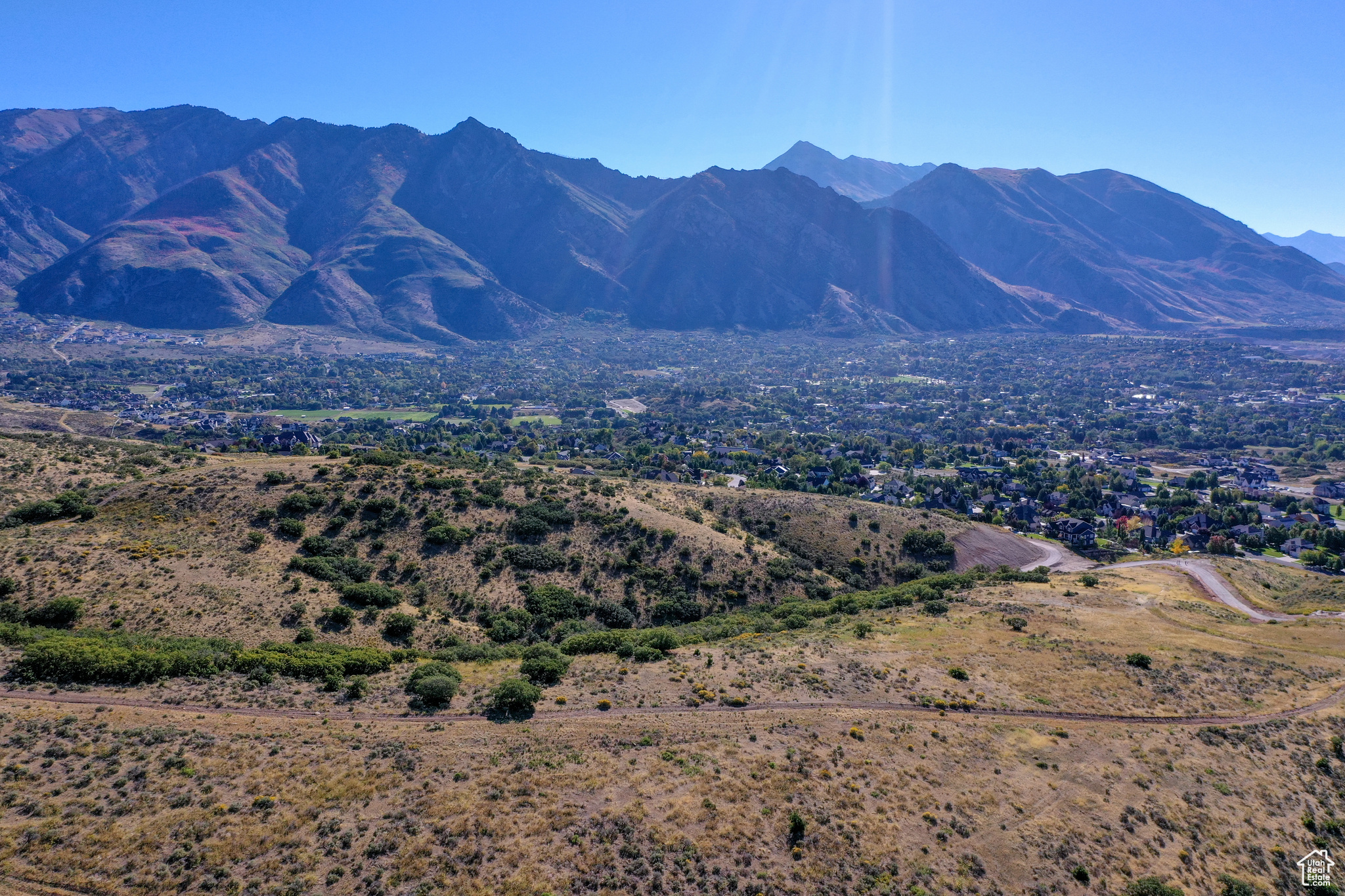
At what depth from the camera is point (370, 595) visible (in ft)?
144

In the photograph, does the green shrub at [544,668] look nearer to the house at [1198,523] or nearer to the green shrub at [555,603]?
the green shrub at [555,603]

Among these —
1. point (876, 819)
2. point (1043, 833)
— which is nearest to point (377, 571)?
point (876, 819)

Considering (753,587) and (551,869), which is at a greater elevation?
(551,869)

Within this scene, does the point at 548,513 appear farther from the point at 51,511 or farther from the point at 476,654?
the point at 51,511

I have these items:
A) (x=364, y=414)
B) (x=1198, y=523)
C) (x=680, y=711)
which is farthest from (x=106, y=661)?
(x=364, y=414)

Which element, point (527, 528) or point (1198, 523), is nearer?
point (527, 528)

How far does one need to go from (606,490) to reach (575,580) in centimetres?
1796

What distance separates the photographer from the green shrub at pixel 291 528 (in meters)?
51.0

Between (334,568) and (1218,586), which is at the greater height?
(334,568)

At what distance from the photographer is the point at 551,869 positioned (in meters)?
19.5

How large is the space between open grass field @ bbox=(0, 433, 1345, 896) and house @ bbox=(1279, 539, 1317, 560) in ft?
172

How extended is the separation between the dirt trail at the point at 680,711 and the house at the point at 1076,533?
204 ft

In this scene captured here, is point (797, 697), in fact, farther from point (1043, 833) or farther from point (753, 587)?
point (753, 587)

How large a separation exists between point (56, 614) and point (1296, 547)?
14123cm
